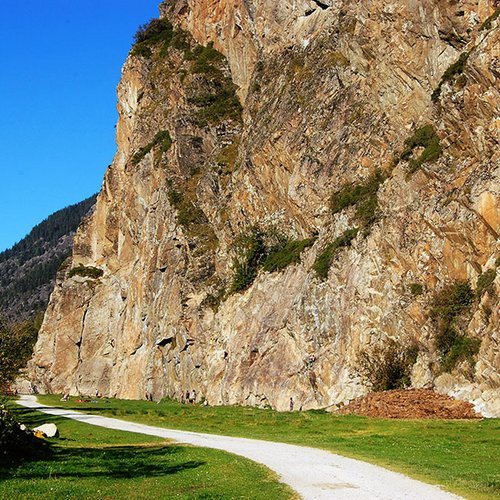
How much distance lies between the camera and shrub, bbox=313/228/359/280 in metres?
49.2

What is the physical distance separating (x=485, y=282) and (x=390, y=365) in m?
8.22

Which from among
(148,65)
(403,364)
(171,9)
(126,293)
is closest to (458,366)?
(403,364)

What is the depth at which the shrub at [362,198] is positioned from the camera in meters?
48.8

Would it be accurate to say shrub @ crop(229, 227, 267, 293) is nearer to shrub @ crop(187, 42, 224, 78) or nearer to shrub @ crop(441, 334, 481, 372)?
shrub @ crop(441, 334, 481, 372)

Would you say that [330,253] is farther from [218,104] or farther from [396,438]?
[218,104]

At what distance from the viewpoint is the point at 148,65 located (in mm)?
98625

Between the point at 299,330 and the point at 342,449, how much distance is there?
89.6 ft

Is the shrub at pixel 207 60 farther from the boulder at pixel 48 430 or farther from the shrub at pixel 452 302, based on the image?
the boulder at pixel 48 430

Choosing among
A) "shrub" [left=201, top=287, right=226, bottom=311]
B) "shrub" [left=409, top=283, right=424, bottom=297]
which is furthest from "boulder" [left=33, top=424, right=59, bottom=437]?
"shrub" [left=201, top=287, right=226, bottom=311]

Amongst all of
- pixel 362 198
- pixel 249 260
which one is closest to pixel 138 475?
pixel 362 198

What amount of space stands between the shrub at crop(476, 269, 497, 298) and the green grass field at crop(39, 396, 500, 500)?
355 inches

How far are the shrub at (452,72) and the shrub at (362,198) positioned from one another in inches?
297

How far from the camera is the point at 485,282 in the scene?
122 feet

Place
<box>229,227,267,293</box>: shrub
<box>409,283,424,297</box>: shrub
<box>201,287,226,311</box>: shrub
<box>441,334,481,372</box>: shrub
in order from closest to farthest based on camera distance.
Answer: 1. <box>441,334,481,372</box>: shrub
2. <box>409,283,424,297</box>: shrub
3. <box>229,227,267,293</box>: shrub
4. <box>201,287,226,311</box>: shrub
